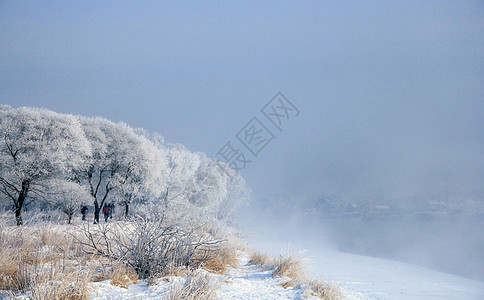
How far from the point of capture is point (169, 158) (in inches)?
1694

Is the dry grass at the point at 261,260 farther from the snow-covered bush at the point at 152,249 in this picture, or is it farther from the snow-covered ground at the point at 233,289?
the snow-covered bush at the point at 152,249

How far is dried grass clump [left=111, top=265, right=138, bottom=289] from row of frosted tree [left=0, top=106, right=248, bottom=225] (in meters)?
6.68

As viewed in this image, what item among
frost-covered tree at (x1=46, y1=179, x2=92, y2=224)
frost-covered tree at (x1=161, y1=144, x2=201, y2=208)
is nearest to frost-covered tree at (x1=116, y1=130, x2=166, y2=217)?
frost-covered tree at (x1=46, y1=179, x2=92, y2=224)

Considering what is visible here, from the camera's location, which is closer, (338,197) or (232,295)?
(232,295)

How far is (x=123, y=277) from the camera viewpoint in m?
4.79

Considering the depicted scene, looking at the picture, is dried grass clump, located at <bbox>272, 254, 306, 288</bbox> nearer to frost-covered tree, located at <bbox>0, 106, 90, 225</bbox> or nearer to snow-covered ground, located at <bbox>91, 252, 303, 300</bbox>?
snow-covered ground, located at <bbox>91, 252, 303, 300</bbox>

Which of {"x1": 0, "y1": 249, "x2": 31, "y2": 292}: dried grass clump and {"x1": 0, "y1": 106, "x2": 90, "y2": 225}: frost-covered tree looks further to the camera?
{"x1": 0, "y1": 106, "x2": 90, "y2": 225}: frost-covered tree

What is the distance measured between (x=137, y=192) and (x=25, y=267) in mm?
26372

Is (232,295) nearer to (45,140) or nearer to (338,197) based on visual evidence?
(45,140)

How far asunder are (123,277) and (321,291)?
3.96 metres

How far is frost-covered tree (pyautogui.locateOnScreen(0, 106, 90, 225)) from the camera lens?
66.0ft

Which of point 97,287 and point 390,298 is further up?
point 390,298

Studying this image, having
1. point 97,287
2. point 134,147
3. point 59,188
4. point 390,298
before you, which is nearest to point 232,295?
point 97,287

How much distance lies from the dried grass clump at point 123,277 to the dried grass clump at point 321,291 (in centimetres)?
325
